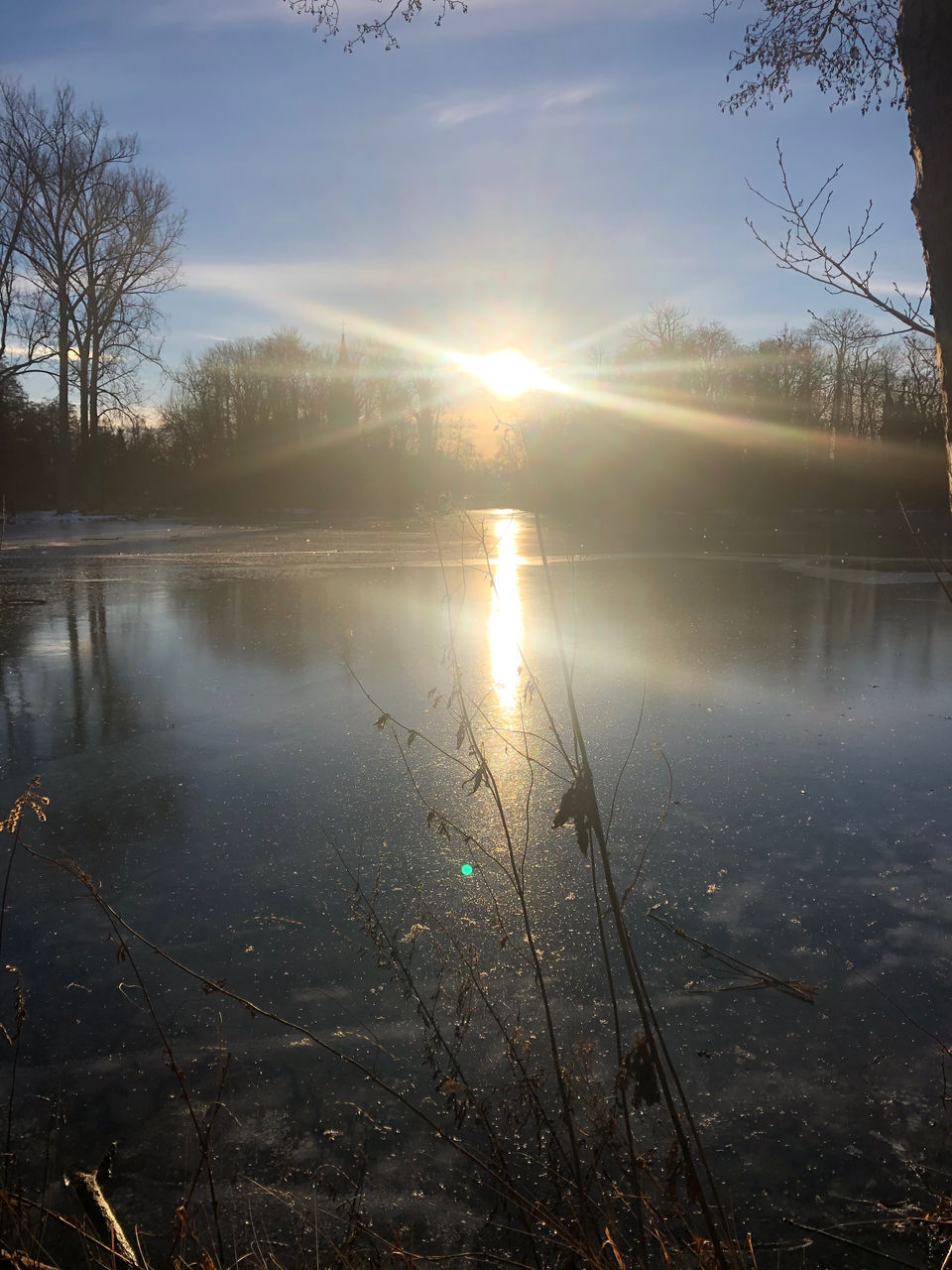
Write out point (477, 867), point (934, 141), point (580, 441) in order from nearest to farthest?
point (934, 141) → point (477, 867) → point (580, 441)

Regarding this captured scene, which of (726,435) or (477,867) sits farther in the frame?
(726,435)

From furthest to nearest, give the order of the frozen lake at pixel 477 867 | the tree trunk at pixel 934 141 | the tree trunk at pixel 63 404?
the tree trunk at pixel 63 404
the frozen lake at pixel 477 867
the tree trunk at pixel 934 141

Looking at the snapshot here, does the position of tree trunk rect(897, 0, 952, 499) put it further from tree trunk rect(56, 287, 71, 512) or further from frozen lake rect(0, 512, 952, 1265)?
tree trunk rect(56, 287, 71, 512)

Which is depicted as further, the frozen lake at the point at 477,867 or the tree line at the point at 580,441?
the tree line at the point at 580,441

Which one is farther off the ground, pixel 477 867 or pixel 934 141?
pixel 934 141

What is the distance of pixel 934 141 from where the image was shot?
2361 mm

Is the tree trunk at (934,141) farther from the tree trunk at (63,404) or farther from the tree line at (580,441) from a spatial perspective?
the tree trunk at (63,404)

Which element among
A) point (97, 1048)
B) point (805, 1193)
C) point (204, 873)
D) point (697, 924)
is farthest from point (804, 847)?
point (97, 1048)

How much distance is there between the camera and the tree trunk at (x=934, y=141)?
232 cm

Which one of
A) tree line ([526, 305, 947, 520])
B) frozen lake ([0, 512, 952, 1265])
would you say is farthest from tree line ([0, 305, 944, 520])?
frozen lake ([0, 512, 952, 1265])

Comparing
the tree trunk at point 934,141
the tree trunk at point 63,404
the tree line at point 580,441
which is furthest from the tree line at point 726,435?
the tree trunk at point 934,141

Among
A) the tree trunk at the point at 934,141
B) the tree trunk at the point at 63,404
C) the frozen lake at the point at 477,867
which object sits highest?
the tree trunk at the point at 63,404

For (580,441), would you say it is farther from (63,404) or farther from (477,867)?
(477,867)

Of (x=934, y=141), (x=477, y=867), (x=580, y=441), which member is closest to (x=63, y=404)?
(x=580, y=441)
